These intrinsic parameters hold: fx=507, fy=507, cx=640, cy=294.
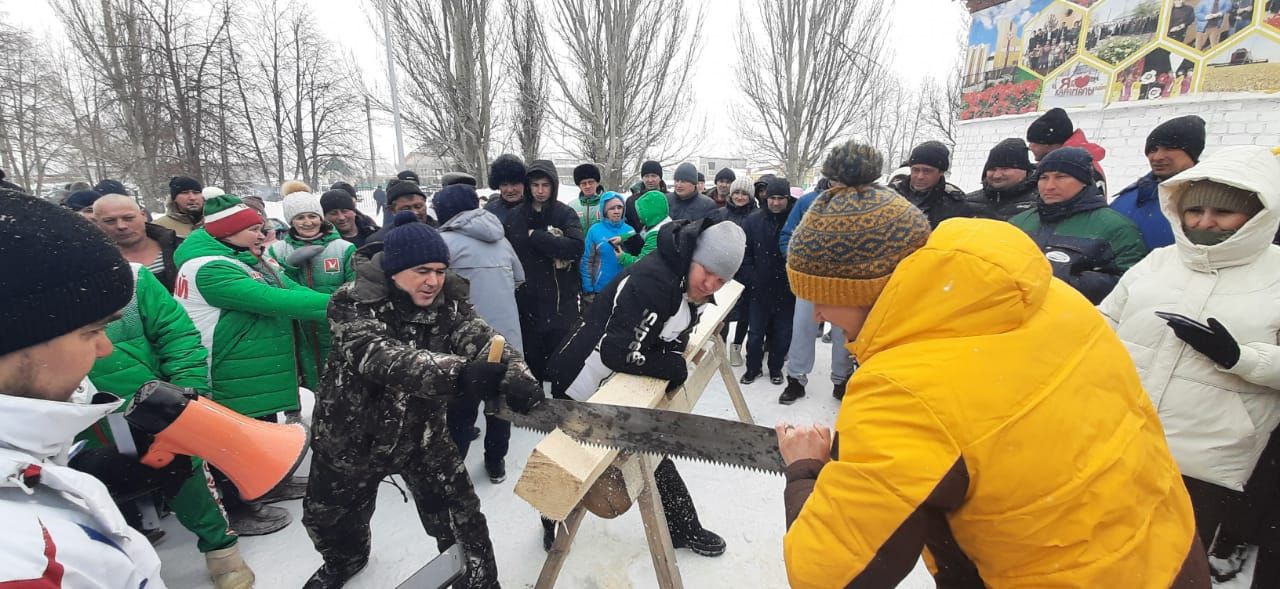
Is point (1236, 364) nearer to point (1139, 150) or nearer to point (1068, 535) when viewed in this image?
point (1068, 535)

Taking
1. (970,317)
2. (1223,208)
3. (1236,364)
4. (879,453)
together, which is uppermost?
(1223,208)

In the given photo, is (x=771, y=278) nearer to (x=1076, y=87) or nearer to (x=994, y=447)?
(x=994, y=447)

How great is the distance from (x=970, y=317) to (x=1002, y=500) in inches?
13.3

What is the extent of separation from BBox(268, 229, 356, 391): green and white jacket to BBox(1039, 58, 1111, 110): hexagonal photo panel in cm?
1068

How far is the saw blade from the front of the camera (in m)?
1.74

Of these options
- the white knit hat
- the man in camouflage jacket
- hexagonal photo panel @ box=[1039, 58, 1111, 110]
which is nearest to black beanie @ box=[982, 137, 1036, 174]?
the man in camouflage jacket

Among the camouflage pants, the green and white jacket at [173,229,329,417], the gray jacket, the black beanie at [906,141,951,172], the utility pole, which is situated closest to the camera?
the camouflage pants

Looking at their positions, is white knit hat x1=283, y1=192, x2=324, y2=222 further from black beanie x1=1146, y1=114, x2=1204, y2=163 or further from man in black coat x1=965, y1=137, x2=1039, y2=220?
black beanie x1=1146, y1=114, x2=1204, y2=163

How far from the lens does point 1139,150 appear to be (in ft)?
24.6

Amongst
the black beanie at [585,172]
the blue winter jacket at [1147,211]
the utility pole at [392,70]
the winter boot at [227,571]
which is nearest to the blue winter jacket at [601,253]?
the black beanie at [585,172]

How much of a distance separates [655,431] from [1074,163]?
298 centimetres

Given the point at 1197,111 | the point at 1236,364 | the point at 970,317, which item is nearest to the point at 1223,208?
the point at 1236,364

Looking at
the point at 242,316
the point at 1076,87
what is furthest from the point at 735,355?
the point at 1076,87

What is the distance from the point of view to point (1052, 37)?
858 centimetres
